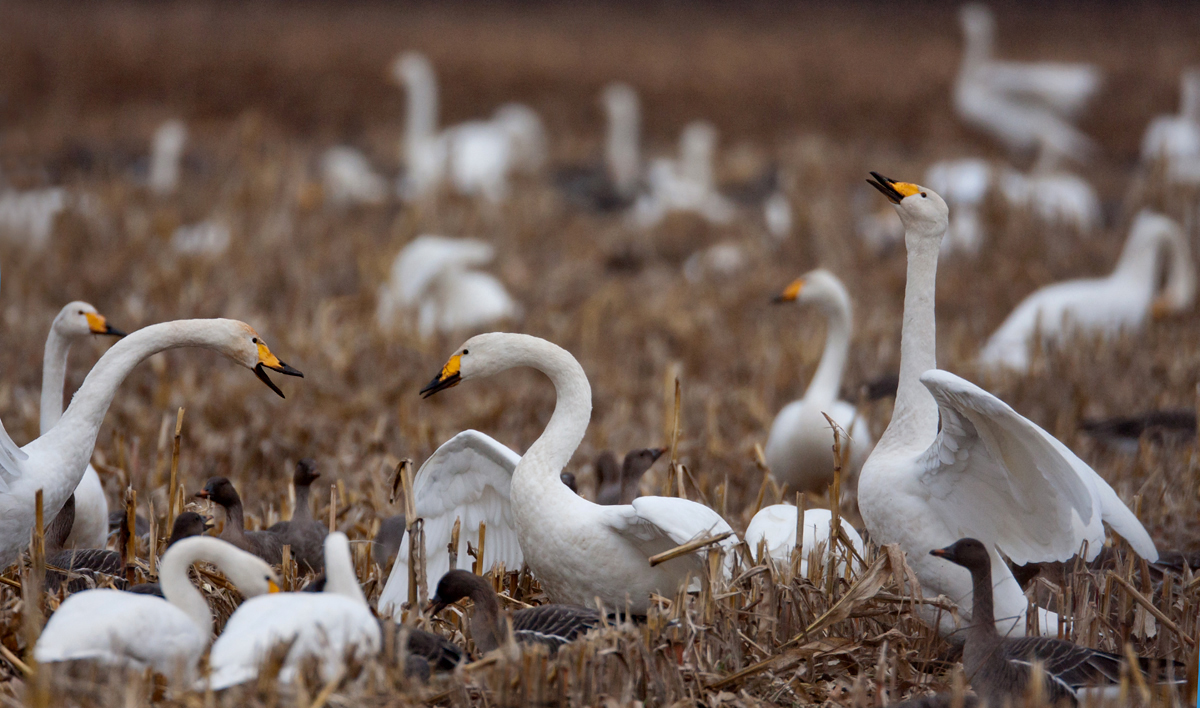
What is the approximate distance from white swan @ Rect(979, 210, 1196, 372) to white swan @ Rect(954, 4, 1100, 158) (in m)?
6.33

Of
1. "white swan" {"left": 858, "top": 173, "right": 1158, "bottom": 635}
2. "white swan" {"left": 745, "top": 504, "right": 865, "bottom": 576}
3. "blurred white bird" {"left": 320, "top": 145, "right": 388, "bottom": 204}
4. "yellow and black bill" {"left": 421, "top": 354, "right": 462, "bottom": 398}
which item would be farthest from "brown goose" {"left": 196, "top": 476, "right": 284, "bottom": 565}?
"blurred white bird" {"left": 320, "top": 145, "right": 388, "bottom": 204}

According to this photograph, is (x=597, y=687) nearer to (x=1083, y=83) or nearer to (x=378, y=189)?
(x=378, y=189)

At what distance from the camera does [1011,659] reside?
307 centimetres

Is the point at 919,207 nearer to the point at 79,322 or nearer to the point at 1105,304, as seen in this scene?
the point at 79,322

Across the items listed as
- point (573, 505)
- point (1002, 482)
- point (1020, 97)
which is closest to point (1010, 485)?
point (1002, 482)

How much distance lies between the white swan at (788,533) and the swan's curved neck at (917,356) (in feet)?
1.11

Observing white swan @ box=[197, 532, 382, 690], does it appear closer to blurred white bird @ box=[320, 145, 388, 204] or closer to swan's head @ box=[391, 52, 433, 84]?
blurred white bird @ box=[320, 145, 388, 204]

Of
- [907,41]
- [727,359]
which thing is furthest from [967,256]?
[907,41]

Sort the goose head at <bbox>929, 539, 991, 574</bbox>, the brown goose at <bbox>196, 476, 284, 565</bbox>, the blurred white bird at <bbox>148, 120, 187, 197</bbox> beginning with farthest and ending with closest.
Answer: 1. the blurred white bird at <bbox>148, 120, 187, 197</bbox>
2. the brown goose at <bbox>196, 476, 284, 565</bbox>
3. the goose head at <bbox>929, 539, 991, 574</bbox>

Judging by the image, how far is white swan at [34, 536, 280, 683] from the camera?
102 inches

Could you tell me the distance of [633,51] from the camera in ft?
64.2

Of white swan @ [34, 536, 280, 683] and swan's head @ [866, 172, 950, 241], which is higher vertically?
swan's head @ [866, 172, 950, 241]

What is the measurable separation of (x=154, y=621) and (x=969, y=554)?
200cm

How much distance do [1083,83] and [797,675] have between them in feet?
43.6
